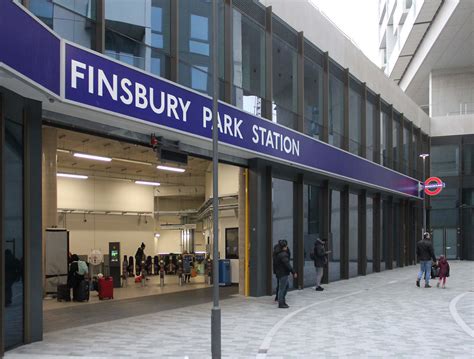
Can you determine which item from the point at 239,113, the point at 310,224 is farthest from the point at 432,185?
the point at 239,113

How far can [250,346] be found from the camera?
9367mm

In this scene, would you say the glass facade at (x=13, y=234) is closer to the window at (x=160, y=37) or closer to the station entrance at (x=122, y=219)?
the station entrance at (x=122, y=219)

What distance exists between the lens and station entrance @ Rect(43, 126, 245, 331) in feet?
56.7

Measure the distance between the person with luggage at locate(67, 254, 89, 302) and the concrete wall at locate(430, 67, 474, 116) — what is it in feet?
115

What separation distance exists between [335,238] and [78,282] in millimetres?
10100

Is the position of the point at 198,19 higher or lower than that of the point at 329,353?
higher

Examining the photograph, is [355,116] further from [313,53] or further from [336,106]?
[313,53]

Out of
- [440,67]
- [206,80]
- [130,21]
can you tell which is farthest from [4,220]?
[440,67]

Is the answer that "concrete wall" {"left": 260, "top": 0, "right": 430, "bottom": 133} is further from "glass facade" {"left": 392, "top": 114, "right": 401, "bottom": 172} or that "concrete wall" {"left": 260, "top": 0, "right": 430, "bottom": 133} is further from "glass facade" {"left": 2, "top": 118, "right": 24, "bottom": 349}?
"glass facade" {"left": 2, "top": 118, "right": 24, "bottom": 349}

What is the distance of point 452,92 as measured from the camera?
44.2 metres

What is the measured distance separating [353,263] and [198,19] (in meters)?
13.6

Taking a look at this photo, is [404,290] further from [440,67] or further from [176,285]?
[440,67]

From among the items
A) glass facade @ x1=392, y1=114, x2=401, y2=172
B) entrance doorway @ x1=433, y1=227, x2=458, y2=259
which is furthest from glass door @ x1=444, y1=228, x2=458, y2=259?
glass facade @ x1=392, y1=114, x2=401, y2=172

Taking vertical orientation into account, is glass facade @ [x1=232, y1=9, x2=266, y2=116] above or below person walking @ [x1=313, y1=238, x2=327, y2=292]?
above
